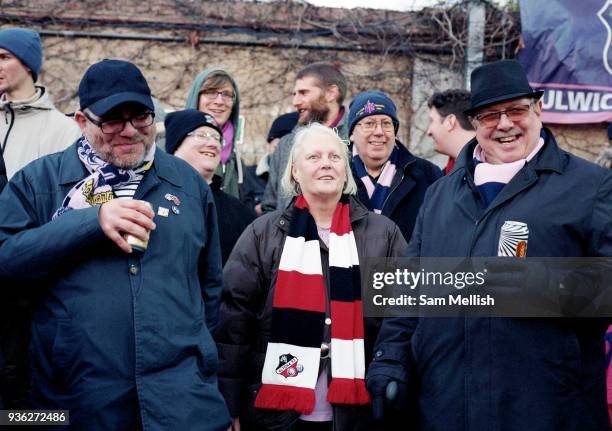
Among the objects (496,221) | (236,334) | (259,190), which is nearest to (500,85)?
(496,221)

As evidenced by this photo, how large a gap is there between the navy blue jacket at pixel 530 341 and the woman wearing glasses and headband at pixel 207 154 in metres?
1.75

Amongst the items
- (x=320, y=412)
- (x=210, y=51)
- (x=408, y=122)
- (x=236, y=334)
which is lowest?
(x=320, y=412)

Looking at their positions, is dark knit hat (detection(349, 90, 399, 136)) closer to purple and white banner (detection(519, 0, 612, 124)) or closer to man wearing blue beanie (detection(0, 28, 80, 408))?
man wearing blue beanie (detection(0, 28, 80, 408))

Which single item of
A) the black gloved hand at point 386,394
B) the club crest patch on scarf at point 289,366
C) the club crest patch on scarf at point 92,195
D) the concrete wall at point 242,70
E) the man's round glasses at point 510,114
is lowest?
the black gloved hand at point 386,394

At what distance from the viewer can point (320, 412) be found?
11.6 ft

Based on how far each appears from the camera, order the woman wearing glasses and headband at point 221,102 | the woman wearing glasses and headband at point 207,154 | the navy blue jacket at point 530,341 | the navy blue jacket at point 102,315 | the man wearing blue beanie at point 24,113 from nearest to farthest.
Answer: the navy blue jacket at point 102,315
the navy blue jacket at point 530,341
the man wearing blue beanie at point 24,113
the woman wearing glasses and headband at point 207,154
the woman wearing glasses and headband at point 221,102

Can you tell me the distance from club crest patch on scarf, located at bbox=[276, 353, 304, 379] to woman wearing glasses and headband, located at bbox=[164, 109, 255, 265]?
108 cm

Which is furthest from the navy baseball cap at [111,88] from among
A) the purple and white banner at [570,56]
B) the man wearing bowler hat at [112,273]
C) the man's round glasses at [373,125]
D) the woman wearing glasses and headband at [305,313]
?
the purple and white banner at [570,56]

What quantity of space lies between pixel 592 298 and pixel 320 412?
4.43ft

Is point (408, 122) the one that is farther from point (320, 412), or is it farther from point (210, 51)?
point (320, 412)

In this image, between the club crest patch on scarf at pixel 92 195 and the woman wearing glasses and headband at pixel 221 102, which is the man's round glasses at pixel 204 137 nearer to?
the woman wearing glasses and headband at pixel 221 102

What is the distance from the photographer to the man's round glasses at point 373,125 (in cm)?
484

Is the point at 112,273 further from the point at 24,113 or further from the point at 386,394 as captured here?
the point at 24,113

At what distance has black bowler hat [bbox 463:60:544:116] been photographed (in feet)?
10.2
